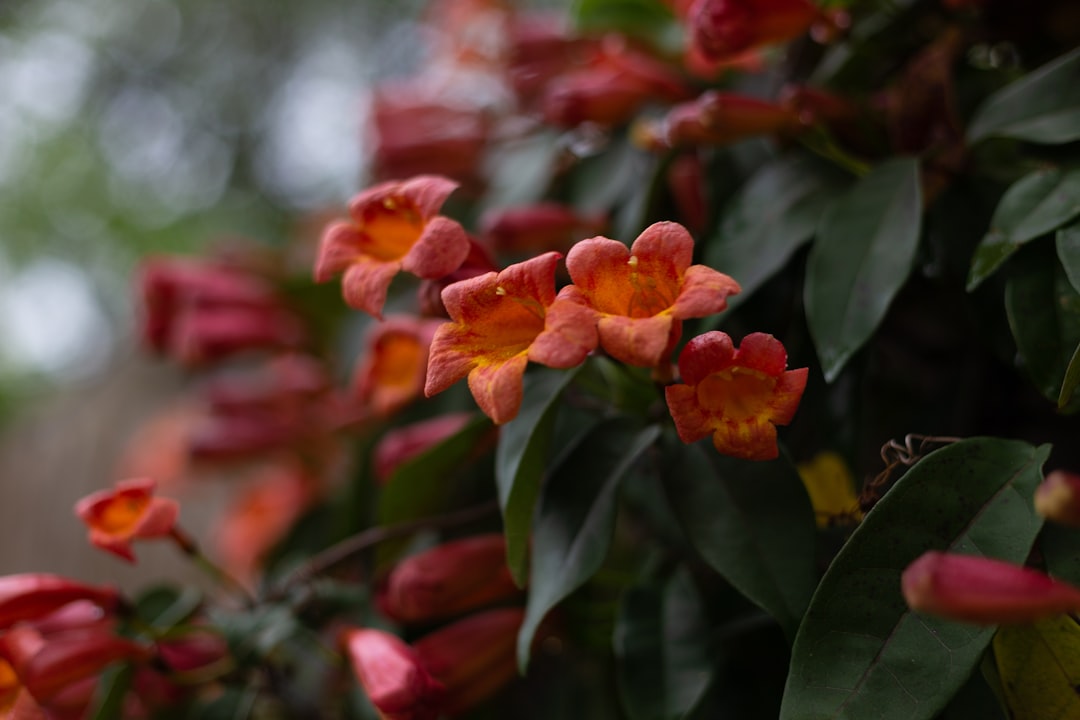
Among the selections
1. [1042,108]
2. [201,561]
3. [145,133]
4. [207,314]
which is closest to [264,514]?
[207,314]

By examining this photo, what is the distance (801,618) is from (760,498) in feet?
0.21

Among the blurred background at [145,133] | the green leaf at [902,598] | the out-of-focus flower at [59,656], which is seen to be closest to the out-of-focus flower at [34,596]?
the out-of-focus flower at [59,656]

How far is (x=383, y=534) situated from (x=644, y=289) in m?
0.29

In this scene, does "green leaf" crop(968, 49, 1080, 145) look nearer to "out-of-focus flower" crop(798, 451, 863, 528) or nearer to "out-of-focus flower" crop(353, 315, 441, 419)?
Answer: "out-of-focus flower" crop(798, 451, 863, 528)

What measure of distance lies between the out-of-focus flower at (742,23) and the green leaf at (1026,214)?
0.64 feet

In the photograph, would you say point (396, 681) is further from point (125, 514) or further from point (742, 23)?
point (742, 23)

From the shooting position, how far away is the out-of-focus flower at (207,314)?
938 millimetres

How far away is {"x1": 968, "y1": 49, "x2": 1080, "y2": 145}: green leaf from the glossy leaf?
267 millimetres

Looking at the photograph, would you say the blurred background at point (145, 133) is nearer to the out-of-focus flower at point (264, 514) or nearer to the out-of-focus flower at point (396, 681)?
the out-of-focus flower at point (264, 514)

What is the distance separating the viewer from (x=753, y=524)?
1.53 ft

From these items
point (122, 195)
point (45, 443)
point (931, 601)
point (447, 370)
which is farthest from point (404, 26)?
point (931, 601)

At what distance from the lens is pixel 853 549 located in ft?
1.33

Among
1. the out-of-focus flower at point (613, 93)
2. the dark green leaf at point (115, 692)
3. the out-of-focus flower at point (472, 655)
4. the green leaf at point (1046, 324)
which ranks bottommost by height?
the out-of-focus flower at point (472, 655)

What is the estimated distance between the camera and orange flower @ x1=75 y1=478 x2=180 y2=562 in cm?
56
